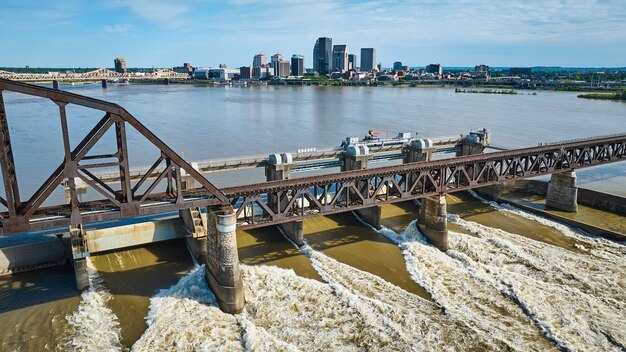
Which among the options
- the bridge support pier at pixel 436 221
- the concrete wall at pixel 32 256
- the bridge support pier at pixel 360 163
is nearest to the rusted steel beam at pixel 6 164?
the concrete wall at pixel 32 256

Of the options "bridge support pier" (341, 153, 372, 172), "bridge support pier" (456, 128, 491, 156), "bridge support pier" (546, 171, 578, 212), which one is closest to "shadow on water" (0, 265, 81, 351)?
"bridge support pier" (341, 153, 372, 172)

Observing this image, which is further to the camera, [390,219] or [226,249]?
[390,219]

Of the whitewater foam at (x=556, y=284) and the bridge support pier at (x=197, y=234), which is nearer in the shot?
the whitewater foam at (x=556, y=284)

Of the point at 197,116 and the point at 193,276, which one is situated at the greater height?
the point at 197,116

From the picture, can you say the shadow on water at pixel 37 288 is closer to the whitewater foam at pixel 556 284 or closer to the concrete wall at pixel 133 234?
the concrete wall at pixel 133 234

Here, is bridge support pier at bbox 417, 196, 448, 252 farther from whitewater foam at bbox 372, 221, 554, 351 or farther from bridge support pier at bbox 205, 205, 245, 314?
bridge support pier at bbox 205, 205, 245, 314

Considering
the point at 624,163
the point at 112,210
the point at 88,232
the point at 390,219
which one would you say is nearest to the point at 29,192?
the point at 88,232

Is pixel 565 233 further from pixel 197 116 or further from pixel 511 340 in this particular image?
pixel 197 116
